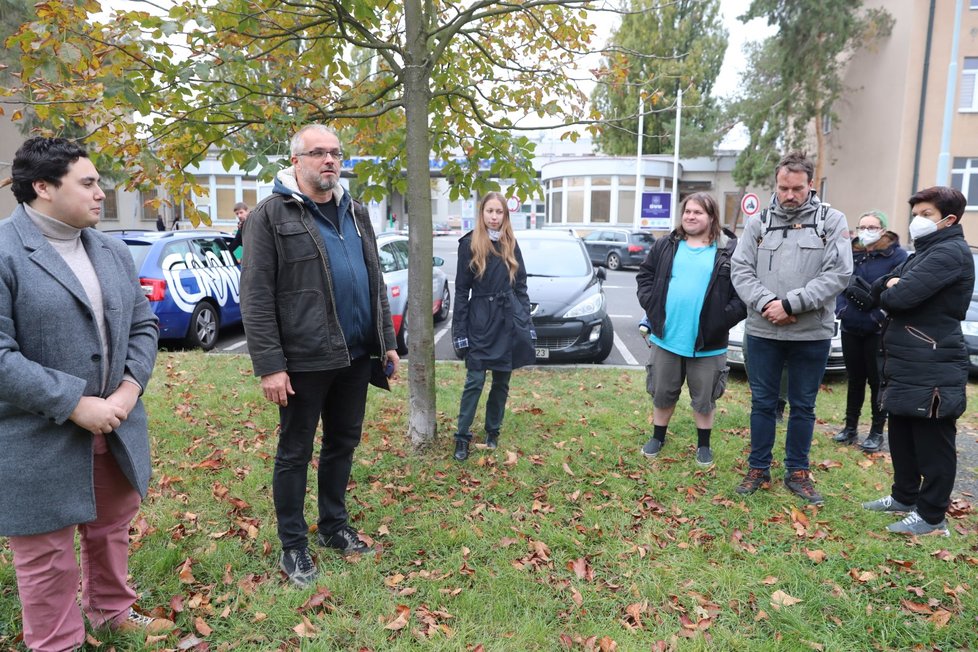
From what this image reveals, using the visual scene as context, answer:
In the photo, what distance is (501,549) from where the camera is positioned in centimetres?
347

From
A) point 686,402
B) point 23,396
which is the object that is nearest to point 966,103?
point 686,402

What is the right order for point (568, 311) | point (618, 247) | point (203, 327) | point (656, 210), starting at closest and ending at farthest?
point (568, 311)
point (203, 327)
point (618, 247)
point (656, 210)

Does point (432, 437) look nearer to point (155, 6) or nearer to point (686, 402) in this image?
point (686, 402)

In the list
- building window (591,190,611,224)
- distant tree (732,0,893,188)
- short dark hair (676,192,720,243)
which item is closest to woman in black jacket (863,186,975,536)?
short dark hair (676,192,720,243)

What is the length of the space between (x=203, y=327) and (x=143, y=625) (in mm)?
6660

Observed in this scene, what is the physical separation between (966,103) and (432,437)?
25954 mm

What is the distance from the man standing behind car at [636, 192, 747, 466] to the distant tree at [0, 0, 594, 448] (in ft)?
4.35

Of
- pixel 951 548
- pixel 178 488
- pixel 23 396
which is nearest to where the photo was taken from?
pixel 23 396

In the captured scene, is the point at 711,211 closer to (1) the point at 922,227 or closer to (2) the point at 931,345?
(1) the point at 922,227

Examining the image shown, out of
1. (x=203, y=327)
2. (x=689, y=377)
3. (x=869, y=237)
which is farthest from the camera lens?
(x=203, y=327)

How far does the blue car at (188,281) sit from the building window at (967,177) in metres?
24.7

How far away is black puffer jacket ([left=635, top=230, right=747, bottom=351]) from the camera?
432cm

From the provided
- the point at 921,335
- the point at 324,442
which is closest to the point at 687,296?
the point at 921,335

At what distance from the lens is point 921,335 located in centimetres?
356
